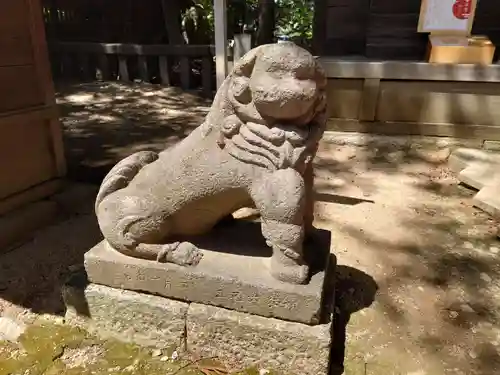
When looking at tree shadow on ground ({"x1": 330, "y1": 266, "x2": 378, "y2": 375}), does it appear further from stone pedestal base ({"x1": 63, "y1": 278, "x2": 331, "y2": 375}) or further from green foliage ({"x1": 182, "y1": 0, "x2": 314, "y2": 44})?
green foliage ({"x1": 182, "y1": 0, "x2": 314, "y2": 44})

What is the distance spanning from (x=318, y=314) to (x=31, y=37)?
3089mm

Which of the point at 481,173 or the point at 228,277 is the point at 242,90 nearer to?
the point at 228,277

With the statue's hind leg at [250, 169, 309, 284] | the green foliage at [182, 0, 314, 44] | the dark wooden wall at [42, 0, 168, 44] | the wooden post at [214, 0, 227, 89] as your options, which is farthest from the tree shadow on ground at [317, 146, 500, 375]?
the dark wooden wall at [42, 0, 168, 44]

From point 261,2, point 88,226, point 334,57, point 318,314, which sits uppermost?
point 261,2

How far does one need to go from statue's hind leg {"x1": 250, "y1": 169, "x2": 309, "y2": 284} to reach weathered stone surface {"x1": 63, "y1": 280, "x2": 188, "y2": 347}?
578mm

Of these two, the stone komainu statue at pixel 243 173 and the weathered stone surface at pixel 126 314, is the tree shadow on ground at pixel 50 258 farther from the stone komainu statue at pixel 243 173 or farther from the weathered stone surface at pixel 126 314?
the stone komainu statue at pixel 243 173

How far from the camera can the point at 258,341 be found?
1995 mm

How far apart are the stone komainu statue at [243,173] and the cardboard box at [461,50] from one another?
3.67 metres

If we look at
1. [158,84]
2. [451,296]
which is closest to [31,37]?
[451,296]

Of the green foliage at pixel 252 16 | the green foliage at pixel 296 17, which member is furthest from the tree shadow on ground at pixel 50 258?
the green foliage at pixel 296 17

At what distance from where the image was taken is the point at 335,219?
11.6ft

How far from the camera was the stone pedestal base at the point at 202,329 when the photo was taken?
6.38 ft

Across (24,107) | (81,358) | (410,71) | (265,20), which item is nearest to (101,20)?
(265,20)

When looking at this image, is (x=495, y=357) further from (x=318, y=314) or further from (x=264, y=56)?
(x=264, y=56)
